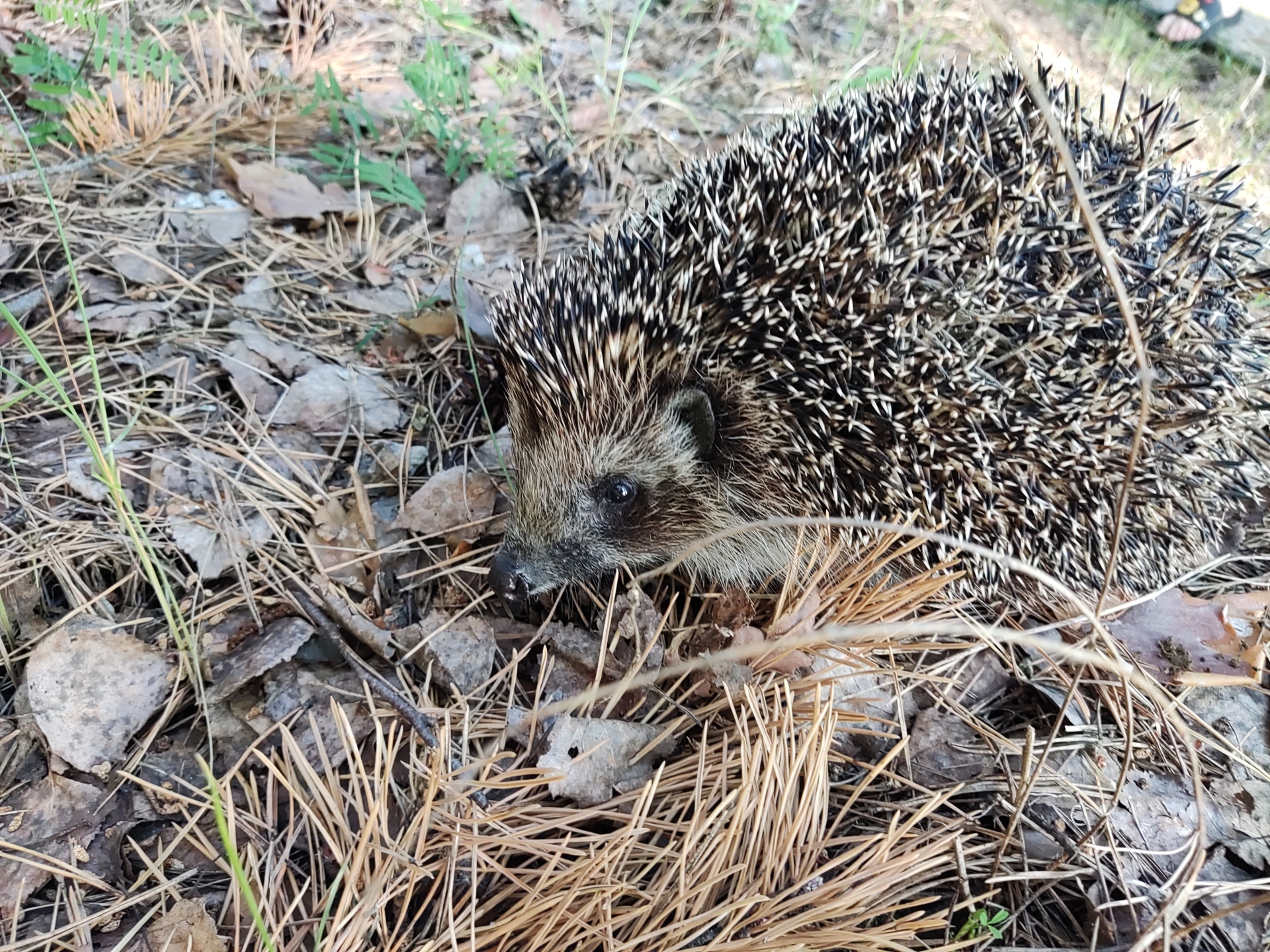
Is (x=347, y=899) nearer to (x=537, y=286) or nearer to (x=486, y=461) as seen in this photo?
(x=486, y=461)

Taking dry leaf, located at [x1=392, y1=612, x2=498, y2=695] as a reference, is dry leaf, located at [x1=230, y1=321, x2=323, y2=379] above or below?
above

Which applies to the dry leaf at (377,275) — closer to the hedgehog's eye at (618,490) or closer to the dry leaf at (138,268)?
the dry leaf at (138,268)

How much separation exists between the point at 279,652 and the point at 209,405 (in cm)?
108

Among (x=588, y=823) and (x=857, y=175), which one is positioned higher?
(x=857, y=175)

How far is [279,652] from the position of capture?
2312 millimetres

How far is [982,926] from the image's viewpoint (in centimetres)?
193

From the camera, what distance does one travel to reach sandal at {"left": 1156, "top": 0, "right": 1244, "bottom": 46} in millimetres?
6184

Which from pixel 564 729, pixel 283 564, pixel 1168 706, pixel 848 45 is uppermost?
pixel 848 45

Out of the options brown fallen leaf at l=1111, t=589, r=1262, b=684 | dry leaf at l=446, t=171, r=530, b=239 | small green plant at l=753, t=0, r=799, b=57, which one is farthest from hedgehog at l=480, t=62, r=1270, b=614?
small green plant at l=753, t=0, r=799, b=57

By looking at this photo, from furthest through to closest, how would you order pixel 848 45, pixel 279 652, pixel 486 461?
pixel 848 45 < pixel 486 461 < pixel 279 652

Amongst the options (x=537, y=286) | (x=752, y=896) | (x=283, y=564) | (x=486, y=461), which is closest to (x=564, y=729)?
(x=752, y=896)

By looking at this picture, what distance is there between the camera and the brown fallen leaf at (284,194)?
364 centimetres

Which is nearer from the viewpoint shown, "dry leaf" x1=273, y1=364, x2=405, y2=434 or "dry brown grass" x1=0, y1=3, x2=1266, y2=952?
"dry brown grass" x1=0, y1=3, x2=1266, y2=952

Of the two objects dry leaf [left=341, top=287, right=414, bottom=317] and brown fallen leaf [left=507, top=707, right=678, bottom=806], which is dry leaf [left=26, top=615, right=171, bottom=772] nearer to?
brown fallen leaf [left=507, top=707, right=678, bottom=806]
